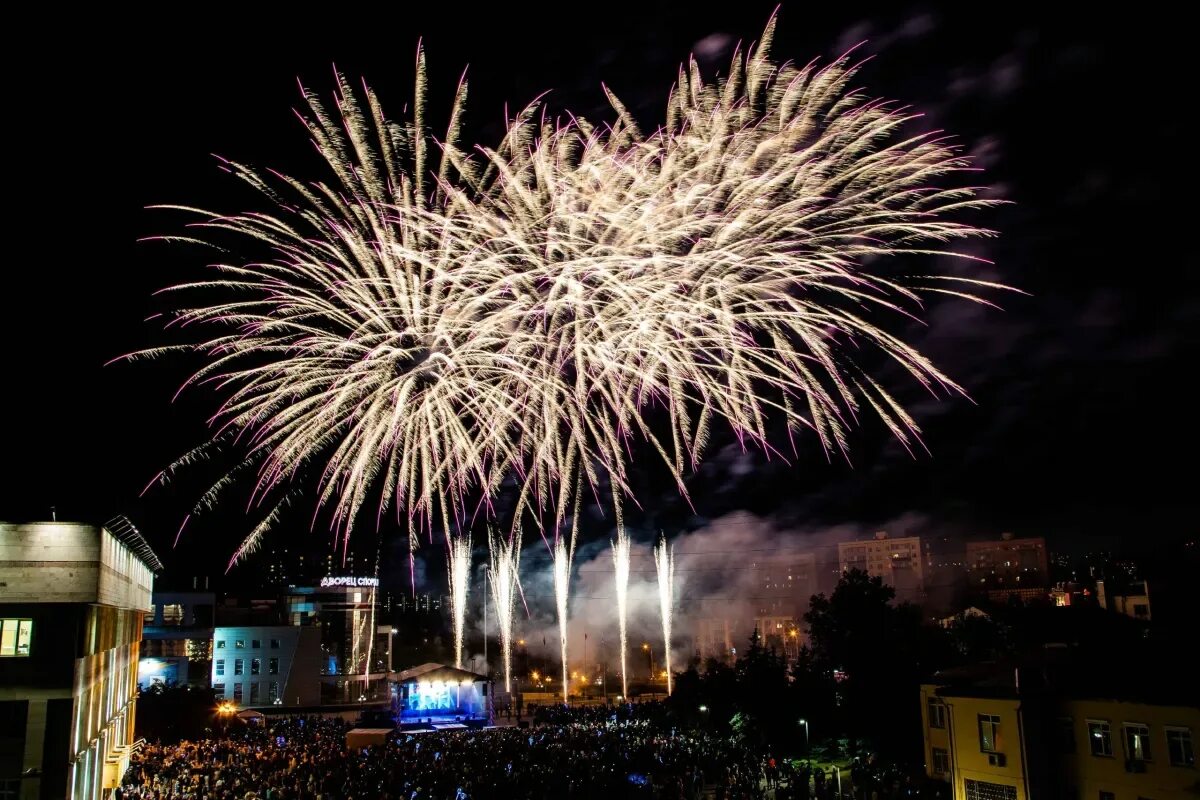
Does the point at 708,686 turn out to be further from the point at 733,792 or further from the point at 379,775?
the point at 379,775

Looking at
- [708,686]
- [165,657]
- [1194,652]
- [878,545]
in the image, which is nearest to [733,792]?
[1194,652]

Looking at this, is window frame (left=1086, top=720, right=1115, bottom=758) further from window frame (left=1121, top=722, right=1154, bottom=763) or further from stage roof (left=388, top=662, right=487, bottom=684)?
stage roof (left=388, top=662, right=487, bottom=684)

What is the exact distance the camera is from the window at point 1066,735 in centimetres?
1923

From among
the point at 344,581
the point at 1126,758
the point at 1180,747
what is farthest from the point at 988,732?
the point at 344,581

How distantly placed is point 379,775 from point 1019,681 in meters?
14.6

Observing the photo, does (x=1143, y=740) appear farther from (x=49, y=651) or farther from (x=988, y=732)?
(x=49, y=651)

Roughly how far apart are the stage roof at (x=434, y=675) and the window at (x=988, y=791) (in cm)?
2656

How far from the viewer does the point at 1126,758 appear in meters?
17.8

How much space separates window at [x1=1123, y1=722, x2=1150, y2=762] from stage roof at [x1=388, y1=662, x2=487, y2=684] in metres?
30.6

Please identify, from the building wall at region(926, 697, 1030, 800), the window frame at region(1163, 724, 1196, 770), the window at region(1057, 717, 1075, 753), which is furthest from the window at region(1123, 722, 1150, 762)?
the building wall at region(926, 697, 1030, 800)

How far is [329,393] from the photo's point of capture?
18.8 meters

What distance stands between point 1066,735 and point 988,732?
175cm

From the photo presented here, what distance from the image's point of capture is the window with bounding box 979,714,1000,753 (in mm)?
20406

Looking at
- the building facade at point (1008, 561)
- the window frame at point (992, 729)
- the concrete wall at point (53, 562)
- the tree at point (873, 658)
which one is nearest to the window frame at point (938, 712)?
the window frame at point (992, 729)
